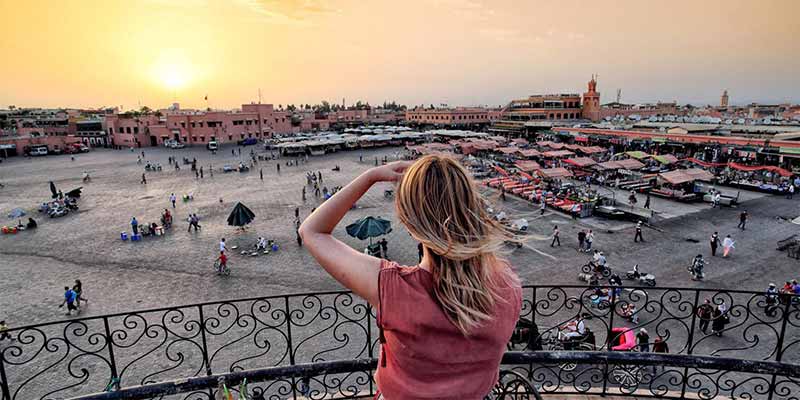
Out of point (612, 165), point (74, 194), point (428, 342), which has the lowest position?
point (74, 194)

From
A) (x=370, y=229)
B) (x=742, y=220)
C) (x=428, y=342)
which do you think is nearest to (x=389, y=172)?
(x=428, y=342)

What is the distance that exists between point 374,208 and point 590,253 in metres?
11.2

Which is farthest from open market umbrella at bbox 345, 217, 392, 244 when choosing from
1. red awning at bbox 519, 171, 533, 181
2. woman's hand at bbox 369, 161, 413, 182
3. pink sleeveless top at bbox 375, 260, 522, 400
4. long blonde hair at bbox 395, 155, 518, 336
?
red awning at bbox 519, 171, 533, 181

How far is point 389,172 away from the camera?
66.4 inches

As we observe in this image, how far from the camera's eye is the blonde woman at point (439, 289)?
50.3 inches

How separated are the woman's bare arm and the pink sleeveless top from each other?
0.16 feet

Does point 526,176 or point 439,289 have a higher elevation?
point 439,289

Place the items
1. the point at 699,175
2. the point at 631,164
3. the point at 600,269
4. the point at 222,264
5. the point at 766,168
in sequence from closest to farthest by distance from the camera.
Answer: the point at 600,269
the point at 222,264
the point at 699,175
the point at 766,168
the point at 631,164

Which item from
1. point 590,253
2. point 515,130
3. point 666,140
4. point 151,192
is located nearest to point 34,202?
point 151,192

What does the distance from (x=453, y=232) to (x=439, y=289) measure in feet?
0.65

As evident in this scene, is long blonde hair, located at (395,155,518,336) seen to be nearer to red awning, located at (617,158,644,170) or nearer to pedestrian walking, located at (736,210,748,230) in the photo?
pedestrian walking, located at (736,210,748,230)

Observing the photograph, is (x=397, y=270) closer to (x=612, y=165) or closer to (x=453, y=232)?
(x=453, y=232)

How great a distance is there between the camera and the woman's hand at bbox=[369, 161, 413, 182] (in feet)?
5.43

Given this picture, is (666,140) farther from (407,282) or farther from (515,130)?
(407,282)
